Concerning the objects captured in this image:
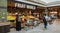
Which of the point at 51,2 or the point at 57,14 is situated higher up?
the point at 51,2

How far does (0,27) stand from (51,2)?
29.4m

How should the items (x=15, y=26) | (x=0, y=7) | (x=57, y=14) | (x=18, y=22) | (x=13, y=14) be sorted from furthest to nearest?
(x=57, y=14), (x=13, y=14), (x=15, y=26), (x=18, y=22), (x=0, y=7)

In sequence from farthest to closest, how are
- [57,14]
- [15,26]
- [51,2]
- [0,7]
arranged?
[57,14]
[51,2]
[15,26]
[0,7]

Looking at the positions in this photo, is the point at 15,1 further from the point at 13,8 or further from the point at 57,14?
the point at 57,14

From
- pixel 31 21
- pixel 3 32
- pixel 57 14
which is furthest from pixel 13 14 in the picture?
pixel 57 14

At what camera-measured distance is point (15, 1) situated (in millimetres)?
16062

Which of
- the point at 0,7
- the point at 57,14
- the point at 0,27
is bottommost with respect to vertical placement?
the point at 57,14

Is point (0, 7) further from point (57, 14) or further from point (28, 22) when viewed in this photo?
point (57, 14)

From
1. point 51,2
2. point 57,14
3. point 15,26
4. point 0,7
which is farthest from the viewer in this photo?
point 57,14

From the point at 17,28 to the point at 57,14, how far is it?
34715 mm

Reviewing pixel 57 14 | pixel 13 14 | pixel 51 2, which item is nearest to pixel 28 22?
pixel 13 14

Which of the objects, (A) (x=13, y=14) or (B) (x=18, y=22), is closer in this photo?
(B) (x=18, y=22)

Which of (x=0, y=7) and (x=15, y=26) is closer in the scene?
(x=0, y=7)

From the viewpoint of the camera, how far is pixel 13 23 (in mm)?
15500
